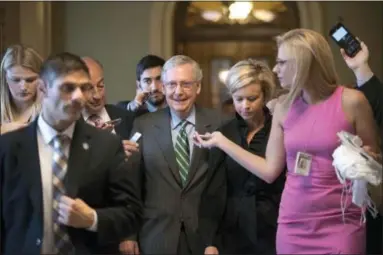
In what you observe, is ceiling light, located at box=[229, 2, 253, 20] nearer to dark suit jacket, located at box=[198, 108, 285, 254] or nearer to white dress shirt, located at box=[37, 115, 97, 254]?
dark suit jacket, located at box=[198, 108, 285, 254]

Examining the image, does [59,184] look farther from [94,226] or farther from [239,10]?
[239,10]

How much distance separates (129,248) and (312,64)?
762 millimetres

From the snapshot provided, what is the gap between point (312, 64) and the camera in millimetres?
1774

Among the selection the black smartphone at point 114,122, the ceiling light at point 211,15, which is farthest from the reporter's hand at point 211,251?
the ceiling light at point 211,15

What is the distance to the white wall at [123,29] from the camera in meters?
4.14

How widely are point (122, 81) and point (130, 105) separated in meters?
1.51

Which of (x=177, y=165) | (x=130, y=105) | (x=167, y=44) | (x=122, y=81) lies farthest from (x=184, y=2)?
(x=177, y=165)

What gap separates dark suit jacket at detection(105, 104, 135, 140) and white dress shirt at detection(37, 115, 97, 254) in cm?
47

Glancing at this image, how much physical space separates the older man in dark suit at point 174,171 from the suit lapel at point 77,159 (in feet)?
1.27

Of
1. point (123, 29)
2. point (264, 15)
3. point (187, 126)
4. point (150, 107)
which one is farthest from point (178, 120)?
point (264, 15)

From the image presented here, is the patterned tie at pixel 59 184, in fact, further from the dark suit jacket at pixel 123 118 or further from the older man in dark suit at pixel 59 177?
the dark suit jacket at pixel 123 118

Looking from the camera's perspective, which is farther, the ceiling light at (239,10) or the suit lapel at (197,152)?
the ceiling light at (239,10)

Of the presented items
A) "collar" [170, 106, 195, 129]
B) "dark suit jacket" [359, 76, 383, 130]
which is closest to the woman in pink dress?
"dark suit jacket" [359, 76, 383, 130]

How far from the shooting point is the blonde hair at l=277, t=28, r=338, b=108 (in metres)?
1.77
